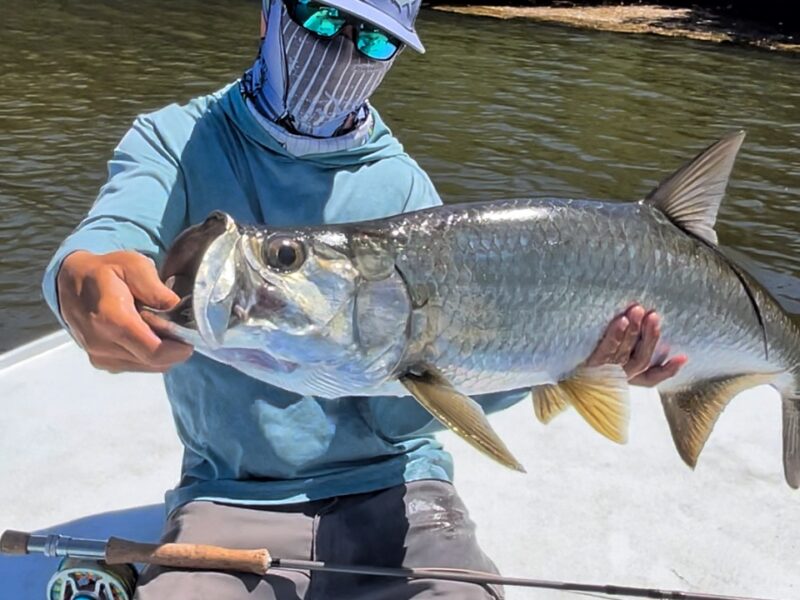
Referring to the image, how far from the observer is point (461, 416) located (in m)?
1.78

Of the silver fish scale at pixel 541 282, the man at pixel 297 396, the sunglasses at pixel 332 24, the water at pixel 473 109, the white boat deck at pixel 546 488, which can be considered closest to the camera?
the silver fish scale at pixel 541 282

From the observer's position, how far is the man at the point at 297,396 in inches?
85.3

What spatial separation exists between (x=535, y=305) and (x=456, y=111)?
12.2 metres

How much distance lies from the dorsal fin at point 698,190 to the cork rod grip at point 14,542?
1.57 m

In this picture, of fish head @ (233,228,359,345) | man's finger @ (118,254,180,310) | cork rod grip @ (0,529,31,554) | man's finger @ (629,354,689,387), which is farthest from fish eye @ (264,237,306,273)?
cork rod grip @ (0,529,31,554)

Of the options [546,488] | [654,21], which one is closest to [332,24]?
[546,488]

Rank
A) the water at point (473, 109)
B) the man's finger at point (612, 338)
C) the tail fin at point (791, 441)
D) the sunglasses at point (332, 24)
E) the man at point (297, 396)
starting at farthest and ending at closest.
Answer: the water at point (473, 109) < the tail fin at point (791, 441) < the sunglasses at point (332, 24) < the man at point (297, 396) < the man's finger at point (612, 338)

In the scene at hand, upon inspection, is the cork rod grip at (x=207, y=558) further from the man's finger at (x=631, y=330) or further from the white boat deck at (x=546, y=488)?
the man's finger at (x=631, y=330)

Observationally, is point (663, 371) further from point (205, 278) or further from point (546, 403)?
point (205, 278)

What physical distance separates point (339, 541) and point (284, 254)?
876mm

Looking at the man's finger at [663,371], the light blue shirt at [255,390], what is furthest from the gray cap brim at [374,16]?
the man's finger at [663,371]

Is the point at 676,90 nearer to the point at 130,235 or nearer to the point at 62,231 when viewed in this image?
the point at 62,231

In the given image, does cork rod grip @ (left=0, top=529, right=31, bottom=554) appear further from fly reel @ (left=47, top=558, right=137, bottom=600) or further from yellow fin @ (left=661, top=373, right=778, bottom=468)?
yellow fin @ (left=661, top=373, right=778, bottom=468)

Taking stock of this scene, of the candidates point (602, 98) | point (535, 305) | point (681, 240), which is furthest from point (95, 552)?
point (602, 98)
